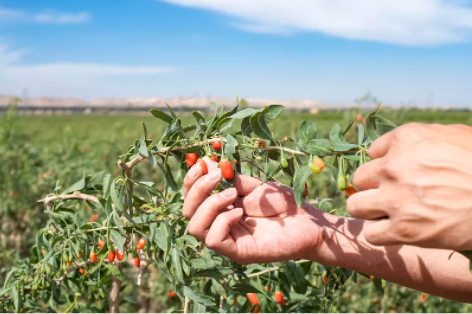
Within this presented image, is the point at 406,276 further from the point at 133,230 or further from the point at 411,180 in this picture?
the point at 133,230

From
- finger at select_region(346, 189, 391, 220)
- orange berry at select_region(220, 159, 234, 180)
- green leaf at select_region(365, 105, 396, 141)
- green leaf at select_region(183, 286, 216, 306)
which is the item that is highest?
green leaf at select_region(365, 105, 396, 141)

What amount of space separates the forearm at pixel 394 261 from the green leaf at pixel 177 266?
45cm

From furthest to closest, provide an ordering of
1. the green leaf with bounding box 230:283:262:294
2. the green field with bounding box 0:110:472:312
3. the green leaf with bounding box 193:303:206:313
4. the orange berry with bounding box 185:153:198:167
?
the green field with bounding box 0:110:472:312 → the green leaf with bounding box 230:283:262:294 → the green leaf with bounding box 193:303:206:313 → the orange berry with bounding box 185:153:198:167

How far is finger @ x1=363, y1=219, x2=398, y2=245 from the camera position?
958mm

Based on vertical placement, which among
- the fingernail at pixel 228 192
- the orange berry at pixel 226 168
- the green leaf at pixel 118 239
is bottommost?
the green leaf at pixel 118 239

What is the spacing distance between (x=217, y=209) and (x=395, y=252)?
683mm

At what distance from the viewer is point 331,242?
4.92ft

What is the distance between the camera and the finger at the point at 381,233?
96 centimetres

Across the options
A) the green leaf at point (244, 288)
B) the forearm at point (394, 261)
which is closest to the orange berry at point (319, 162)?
the forearm at point (394, 261)

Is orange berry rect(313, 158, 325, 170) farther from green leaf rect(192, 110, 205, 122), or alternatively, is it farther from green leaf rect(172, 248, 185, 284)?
green leaf rect(172, 248, 185, 284)

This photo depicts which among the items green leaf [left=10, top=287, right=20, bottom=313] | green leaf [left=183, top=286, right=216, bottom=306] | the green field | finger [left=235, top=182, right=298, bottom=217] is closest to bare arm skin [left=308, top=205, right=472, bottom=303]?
finger [left=235, top=182, right=298, bottom=217]

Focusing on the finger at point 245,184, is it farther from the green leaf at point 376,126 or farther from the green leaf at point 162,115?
the green leaf at point 376,126

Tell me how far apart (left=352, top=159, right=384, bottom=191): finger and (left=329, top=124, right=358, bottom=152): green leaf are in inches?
4.8

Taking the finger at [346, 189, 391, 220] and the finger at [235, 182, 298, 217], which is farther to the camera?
the finger at [235, 182, 298, 217]
